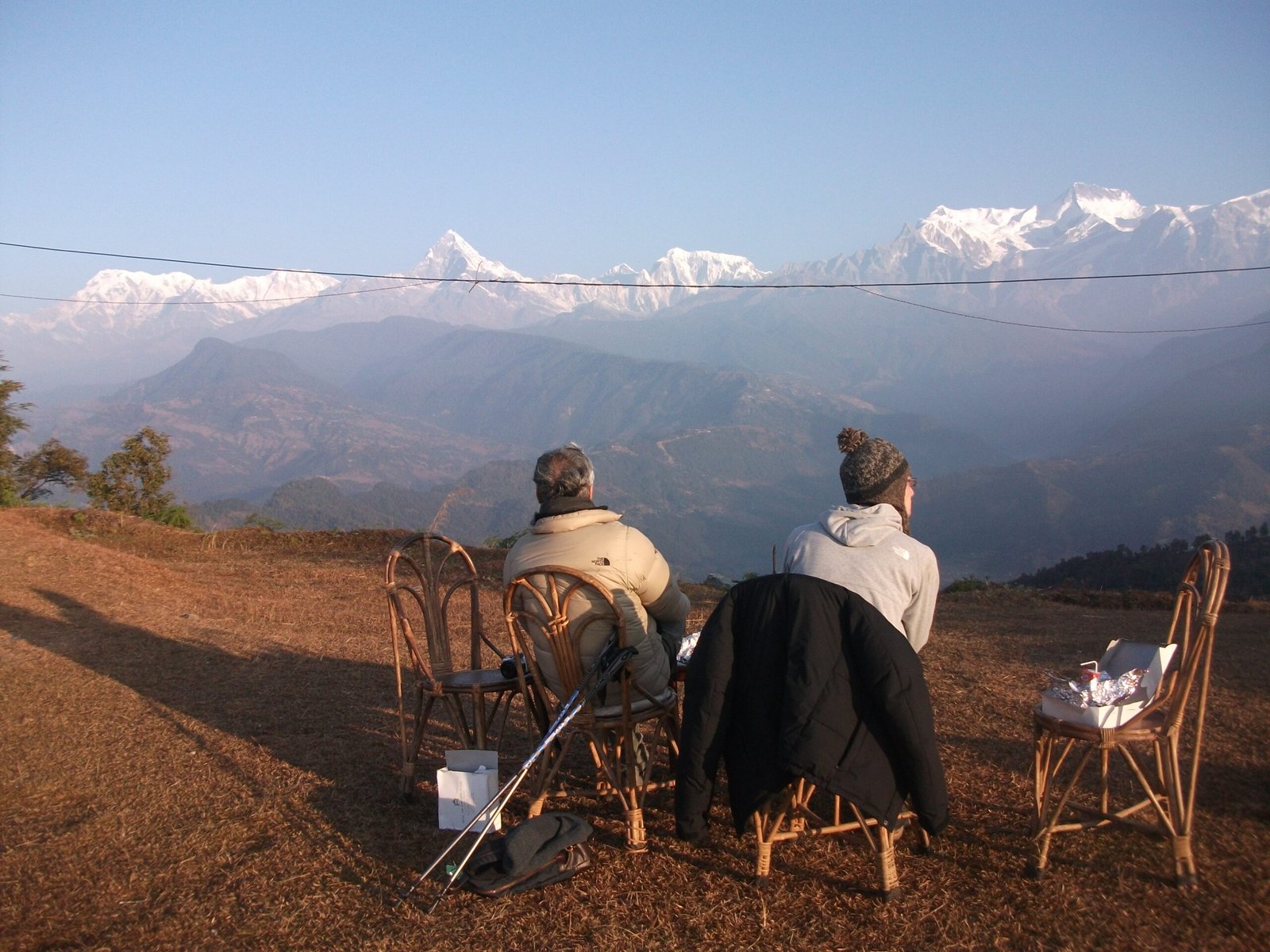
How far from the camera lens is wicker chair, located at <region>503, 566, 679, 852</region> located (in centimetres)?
351

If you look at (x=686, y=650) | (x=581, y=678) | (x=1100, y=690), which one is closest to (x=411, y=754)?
(x=581, y=678)

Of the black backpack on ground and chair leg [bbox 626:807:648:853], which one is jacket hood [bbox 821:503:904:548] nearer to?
chair leg [bbox 626:807:648:853]

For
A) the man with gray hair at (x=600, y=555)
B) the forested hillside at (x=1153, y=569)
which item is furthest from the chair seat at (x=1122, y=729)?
the forested hillside at (x=1153, y=569)

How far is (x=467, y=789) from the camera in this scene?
3.65 metres

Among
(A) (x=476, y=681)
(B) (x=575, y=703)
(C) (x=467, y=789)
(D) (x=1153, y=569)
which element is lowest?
(D) (x=1153, y=569)

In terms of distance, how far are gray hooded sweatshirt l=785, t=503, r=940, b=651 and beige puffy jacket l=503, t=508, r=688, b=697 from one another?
1.99ft

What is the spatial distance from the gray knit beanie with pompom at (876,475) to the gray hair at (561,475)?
1.05m

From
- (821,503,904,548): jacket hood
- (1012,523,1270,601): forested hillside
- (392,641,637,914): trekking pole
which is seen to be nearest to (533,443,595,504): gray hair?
(392,641,637,914): trekking pole

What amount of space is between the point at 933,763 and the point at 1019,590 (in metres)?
8.56

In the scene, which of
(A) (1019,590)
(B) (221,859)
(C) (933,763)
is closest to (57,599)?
(B) (221,859)

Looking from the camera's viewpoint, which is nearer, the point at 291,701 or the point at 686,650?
the point at 686,650

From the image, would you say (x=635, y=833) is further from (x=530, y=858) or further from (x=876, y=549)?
(x=876, y=549)

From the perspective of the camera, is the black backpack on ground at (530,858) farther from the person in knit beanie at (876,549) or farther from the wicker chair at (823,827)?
the person in knit beanie at (876,549)

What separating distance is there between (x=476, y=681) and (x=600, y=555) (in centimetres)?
99
